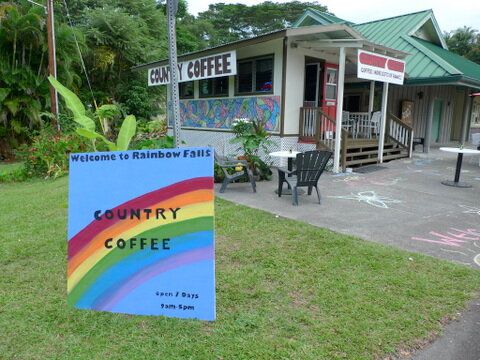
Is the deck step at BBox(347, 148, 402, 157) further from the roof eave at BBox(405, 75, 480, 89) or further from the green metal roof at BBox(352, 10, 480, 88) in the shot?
the green metal roof at BBox(352, 10, 480, 88)

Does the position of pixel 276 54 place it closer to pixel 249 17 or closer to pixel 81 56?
pixel 81 56

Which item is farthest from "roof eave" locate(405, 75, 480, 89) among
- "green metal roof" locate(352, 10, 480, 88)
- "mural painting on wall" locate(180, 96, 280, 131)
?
"mural painting on wall" locate(180, 96, 280, 131)

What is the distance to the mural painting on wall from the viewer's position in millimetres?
10666

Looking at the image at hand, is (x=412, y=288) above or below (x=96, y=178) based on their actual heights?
below

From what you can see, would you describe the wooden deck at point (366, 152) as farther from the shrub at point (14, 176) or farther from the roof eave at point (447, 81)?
the shrub at point (14, 176)

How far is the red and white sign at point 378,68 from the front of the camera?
9.27 metres

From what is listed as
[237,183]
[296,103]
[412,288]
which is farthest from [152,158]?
[296,103]

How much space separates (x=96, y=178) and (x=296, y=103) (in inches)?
339

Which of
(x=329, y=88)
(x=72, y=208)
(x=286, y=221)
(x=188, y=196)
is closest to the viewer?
(x=188, y=196)

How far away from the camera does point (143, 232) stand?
2.68 metres

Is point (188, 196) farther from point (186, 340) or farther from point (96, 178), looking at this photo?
point (186, 340)

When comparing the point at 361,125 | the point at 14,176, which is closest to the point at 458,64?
the point at 361,125

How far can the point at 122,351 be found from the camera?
8.45ft

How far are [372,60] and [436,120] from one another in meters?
9.65
